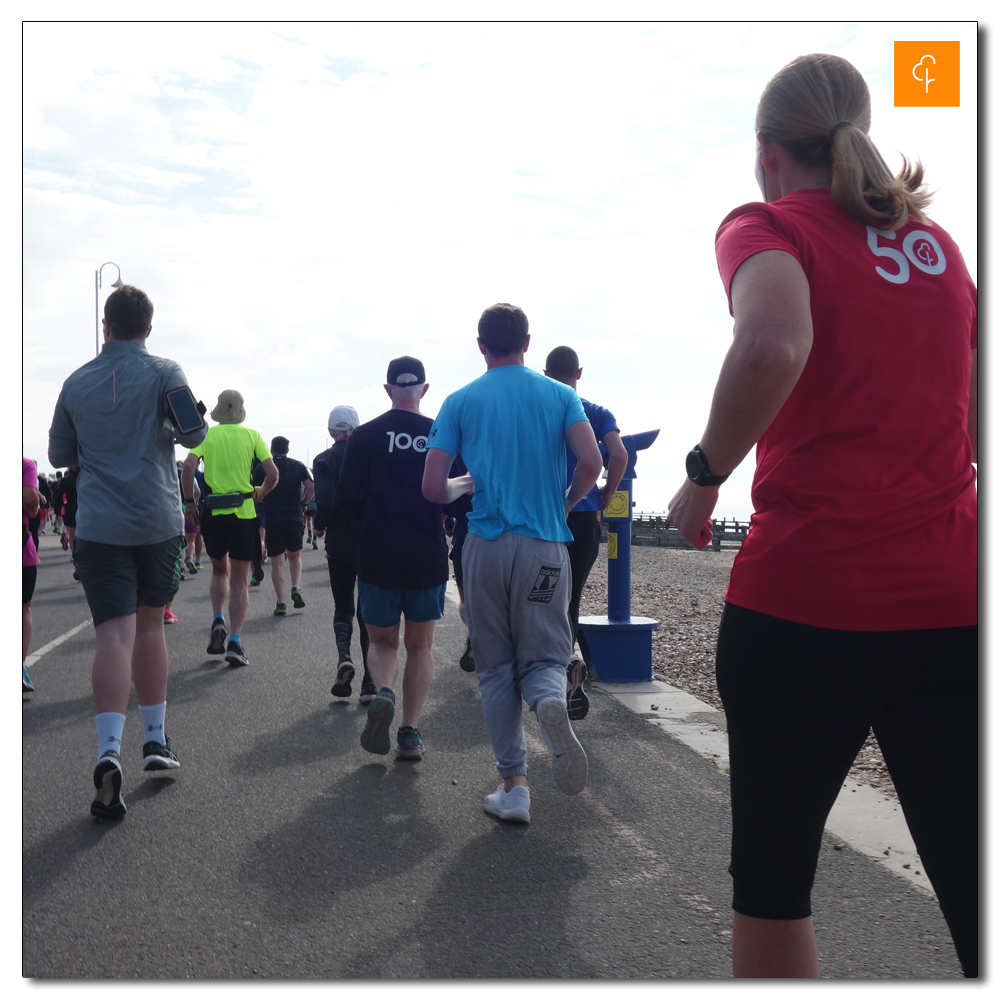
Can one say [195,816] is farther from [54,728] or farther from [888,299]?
[888,299]

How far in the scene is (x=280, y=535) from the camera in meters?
10.6

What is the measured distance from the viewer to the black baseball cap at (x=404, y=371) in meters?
5.07

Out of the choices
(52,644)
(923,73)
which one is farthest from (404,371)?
(52,644)

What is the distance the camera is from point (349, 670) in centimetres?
642

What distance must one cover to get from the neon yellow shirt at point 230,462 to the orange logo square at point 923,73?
6245 millimetres

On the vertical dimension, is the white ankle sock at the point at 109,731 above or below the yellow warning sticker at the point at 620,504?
below

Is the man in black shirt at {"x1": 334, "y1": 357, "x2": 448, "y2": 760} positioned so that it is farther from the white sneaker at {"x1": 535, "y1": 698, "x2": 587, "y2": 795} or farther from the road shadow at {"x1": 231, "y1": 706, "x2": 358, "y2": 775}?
the white sneaker at {"x1": 535, "y1": 698, "x2": 587, "y2": 795}

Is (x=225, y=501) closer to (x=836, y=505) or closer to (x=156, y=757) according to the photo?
(x=156, y=757)

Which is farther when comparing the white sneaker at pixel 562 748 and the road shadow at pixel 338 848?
the white sneaker at pixel 562 748

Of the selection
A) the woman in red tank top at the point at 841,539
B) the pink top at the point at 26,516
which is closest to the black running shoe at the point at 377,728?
the pink top at the point at 26,516

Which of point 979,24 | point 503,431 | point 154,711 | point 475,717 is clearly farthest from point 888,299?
point 475,717

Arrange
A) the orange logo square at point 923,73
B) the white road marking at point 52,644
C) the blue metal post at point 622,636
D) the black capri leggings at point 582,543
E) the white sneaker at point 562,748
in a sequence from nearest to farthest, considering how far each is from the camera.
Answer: the orange logo square at point 923,73 → the white sneaker at point 562,748 → the black capri leggings at point 582,543 → the blue metal post at point 622,636 → the white road marking at point 52,644

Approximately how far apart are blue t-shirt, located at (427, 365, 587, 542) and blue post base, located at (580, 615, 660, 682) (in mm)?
2846

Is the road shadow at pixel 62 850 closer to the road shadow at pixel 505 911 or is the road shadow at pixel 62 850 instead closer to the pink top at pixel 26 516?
the road shadow at pixel 505 911
